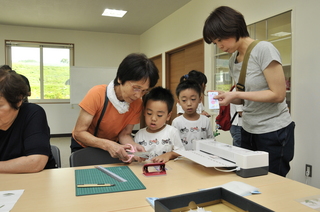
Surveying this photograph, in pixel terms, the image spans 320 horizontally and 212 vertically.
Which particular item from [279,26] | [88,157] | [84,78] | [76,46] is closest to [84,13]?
[84,78]

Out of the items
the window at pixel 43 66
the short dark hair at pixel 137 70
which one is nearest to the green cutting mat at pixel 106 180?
the short dark hair at pixel 137 70

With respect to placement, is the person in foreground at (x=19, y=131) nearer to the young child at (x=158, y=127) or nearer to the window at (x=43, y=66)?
the young child at (x=158, y=127)

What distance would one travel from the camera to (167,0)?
440 cm

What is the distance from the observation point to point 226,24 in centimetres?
129

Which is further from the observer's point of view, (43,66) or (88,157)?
(43,66)

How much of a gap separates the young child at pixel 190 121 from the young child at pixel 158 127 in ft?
0.85

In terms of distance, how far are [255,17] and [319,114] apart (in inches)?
54.6

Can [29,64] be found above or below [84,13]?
below

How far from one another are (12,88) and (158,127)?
2.87ft

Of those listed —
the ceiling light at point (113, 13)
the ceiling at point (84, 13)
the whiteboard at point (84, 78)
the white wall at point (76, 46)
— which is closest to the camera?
the ceiling at point (84, 13)

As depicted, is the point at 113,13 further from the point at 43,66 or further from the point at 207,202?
the point at 207,202

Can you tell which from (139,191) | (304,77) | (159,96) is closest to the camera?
Answer: (139,191)

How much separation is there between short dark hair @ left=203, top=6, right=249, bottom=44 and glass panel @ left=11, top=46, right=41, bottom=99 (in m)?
6.01

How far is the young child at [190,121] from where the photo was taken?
6.25 ft
